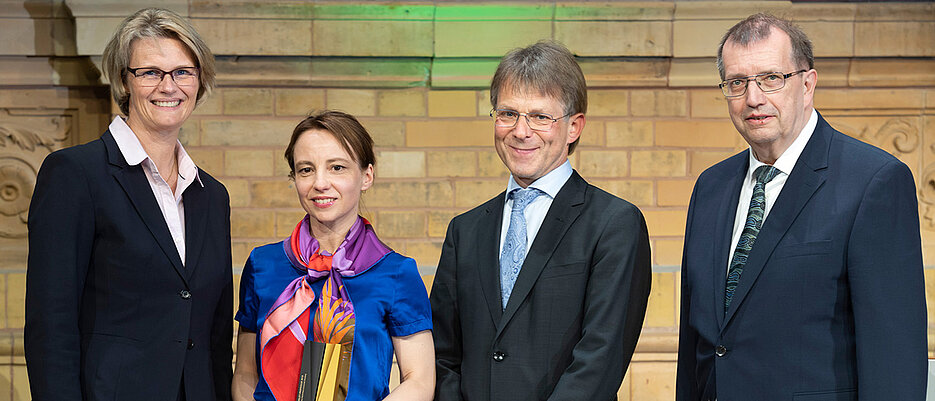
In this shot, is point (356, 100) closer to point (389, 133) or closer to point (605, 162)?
point (389, 133)

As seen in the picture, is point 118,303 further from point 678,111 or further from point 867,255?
point 678,111

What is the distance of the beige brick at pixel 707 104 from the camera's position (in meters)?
3.90

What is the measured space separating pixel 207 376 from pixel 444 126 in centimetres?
206

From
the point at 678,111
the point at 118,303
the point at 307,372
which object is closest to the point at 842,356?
the point at 307,372

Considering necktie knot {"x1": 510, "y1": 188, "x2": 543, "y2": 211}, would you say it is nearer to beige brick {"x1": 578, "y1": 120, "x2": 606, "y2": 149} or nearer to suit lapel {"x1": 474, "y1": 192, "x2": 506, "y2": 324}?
suit lapel {"x1": 474, "y1": 192, "x2": 506, "y2": 324}

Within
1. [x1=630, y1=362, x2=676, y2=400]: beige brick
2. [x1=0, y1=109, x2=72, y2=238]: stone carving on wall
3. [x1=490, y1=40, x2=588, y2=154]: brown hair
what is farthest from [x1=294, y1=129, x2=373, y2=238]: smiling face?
[x1=0, y1=109, x2=72, y2=238]: stone carving on wall

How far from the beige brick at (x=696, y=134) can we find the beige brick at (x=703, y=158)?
0.11 feet

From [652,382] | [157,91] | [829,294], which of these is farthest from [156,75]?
[652,382]

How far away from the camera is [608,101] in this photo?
153 inches

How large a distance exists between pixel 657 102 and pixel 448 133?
102 cm

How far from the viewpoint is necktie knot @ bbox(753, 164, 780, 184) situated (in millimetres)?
1869

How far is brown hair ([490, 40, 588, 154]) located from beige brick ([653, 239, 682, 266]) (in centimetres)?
206

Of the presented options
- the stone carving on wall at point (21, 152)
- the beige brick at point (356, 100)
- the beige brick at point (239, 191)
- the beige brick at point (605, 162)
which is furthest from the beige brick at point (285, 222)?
the beige brick at point (605, 162)

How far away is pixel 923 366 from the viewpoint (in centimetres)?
170
